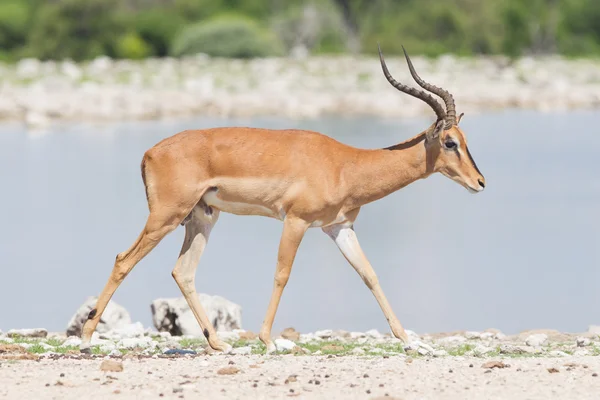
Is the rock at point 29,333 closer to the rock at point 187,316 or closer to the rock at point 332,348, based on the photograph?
the rock at point 187,316

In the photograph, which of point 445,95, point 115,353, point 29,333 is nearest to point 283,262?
point 115,353

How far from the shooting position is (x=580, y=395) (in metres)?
8.48

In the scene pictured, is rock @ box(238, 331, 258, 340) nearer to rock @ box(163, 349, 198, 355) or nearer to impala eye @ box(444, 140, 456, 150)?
rock @ box(163, 349, 198, 355)

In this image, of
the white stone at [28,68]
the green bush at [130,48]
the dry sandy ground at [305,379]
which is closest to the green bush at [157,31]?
the green bush at [130,48]

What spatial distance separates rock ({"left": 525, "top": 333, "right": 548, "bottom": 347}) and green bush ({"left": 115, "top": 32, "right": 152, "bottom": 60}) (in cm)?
4696

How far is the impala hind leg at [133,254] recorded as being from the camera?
34.9ft

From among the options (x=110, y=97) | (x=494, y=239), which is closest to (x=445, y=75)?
(x=110, y=97)

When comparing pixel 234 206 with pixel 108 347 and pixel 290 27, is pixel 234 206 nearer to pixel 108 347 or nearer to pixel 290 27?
pixel 108 347

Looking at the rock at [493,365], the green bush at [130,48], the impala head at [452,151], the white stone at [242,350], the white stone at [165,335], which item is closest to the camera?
the rock at [493,365]

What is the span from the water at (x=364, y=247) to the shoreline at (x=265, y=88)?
6.58 metres

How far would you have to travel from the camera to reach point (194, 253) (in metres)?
11.0

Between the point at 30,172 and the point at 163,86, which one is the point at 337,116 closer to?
the point at 163,86

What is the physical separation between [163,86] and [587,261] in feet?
92.8

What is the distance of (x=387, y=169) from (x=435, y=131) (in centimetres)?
53
